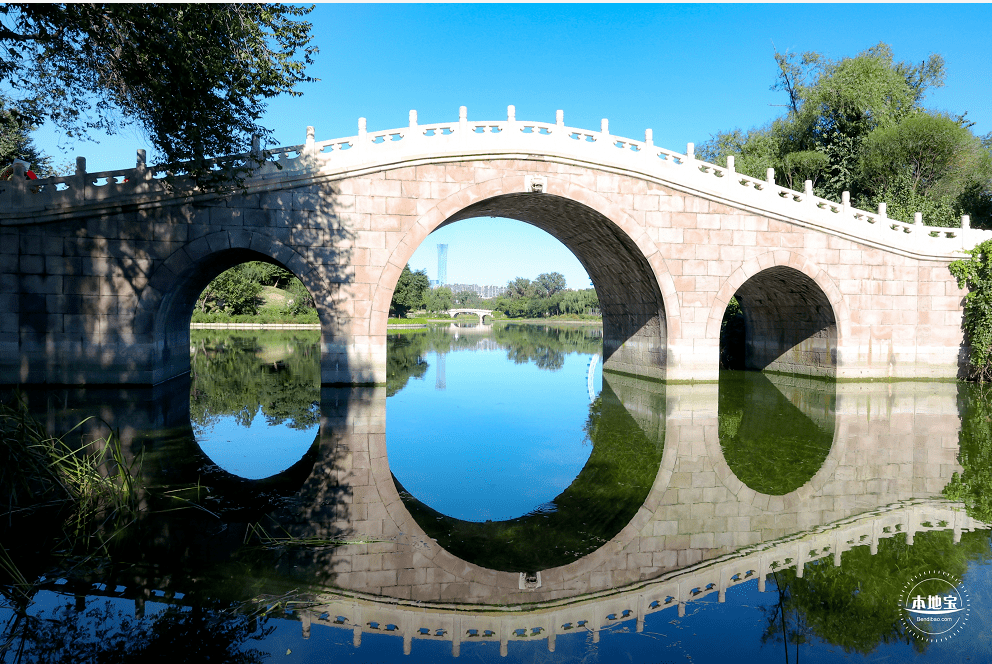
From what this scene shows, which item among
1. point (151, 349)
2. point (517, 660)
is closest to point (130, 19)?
point (151, 349)

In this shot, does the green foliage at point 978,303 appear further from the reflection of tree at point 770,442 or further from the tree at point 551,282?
the tree at point 551,282

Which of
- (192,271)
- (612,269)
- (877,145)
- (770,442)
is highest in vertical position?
(877,145)

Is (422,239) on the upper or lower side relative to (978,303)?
upper

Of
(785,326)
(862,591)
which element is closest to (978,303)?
(785,326)

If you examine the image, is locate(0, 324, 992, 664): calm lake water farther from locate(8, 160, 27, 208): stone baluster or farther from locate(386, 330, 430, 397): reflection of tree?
locate(8, 160, 27, 208): stone baluster

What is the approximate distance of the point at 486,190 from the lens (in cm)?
1524

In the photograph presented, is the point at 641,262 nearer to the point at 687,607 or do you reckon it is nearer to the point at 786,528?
the point at 786,528

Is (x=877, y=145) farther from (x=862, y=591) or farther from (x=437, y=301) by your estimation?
(x=437, y=301)

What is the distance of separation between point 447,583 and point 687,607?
5.98 ft

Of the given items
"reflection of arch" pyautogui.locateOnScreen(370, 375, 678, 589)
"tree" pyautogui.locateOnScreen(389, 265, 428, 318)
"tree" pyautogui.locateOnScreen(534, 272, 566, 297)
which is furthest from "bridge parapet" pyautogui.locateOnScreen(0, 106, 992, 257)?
"tree" pyautogui.locateOnScreen(534, 272, 566, 297)

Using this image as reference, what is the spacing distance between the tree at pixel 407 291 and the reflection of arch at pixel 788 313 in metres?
36.9

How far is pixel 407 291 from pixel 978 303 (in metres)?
50.9

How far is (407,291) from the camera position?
6172 cm

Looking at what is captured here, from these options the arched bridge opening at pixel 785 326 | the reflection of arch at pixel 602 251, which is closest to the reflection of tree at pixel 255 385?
the reflection of arch at pixel 602 251
